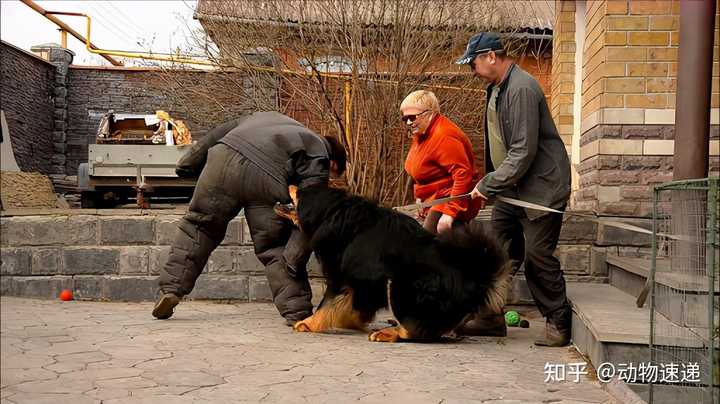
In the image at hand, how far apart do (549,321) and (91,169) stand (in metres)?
12.0

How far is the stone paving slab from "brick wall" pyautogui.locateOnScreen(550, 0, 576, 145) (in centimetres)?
501

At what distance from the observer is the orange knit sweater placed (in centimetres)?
487

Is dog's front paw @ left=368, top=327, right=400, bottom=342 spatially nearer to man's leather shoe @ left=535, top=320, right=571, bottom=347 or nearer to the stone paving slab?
the stone paving slab

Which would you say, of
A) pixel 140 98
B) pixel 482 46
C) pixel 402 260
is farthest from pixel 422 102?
pixel 140 98

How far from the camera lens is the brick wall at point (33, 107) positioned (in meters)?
17.1

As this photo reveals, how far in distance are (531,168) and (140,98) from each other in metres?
15.4

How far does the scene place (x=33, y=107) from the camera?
1822cm

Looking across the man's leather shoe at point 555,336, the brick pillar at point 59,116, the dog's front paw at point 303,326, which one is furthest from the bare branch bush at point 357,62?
the brick pillar at point 59,116

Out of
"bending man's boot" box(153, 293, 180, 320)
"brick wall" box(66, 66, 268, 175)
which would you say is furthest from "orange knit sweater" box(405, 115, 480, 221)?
"brick wall" box(66, 66, 268, 175)

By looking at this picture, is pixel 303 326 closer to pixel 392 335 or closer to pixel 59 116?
pixel 392 335

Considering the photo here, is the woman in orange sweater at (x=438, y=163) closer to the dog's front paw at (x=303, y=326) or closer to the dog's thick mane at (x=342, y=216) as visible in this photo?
the dog's thick mane at (x=342, y=216)

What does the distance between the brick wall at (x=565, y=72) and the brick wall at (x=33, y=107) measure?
1263cm

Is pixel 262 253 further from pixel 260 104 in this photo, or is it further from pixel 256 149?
pixel 260 104

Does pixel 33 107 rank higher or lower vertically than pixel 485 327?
higher
